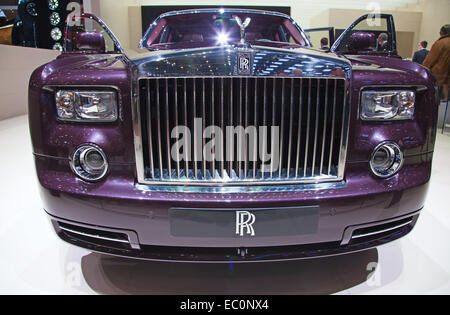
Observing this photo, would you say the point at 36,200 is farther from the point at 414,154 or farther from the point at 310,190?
the point at 414,154

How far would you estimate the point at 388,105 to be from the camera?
1416mm

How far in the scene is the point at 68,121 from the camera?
135 centimetres

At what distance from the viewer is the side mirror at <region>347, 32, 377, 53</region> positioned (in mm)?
2232

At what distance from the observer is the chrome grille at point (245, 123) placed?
4.23 ft

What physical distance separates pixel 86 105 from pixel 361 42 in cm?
179

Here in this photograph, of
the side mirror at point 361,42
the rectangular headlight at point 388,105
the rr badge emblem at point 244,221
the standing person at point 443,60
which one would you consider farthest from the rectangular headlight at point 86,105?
the standing person at point 443,60

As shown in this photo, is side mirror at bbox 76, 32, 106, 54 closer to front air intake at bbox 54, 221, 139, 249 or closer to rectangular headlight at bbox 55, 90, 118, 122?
rectangular headlight at bbox 55, 90, 118, 122

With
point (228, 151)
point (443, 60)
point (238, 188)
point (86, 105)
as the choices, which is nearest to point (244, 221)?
point (238, 188)

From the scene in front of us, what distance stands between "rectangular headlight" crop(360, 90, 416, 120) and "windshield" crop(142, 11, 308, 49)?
1278 millimetres

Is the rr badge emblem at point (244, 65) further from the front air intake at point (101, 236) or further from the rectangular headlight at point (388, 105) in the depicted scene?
the front air intake at point (101, 236)

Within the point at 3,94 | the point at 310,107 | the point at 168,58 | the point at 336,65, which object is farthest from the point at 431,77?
the point at 3,94

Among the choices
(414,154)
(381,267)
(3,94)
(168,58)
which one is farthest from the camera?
(3,94)
